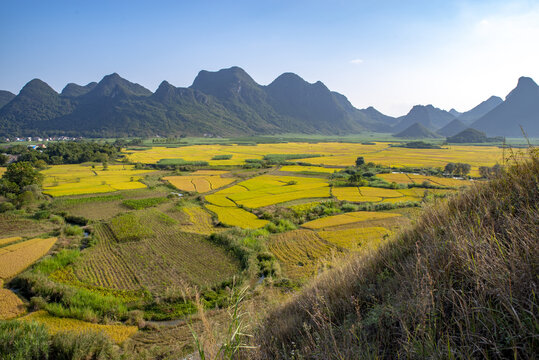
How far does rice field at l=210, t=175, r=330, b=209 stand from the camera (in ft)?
115

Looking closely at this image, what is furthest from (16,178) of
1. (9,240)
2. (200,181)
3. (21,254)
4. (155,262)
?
(155,262)

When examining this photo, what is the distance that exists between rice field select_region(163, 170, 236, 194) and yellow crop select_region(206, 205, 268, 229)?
34.6 feet

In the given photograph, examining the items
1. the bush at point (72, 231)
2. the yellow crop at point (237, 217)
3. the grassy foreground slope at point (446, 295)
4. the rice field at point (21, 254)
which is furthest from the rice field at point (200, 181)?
the grassy foreground slope at point (446, 295)

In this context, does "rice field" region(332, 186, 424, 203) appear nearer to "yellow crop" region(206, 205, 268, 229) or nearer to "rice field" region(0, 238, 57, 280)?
"yellow crop" region(206, 205, 268, 229)

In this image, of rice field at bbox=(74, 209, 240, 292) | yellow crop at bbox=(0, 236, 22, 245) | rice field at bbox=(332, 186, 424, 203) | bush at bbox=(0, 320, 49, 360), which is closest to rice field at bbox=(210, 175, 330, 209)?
rice field at bbox=(332, 186, 424, 203)

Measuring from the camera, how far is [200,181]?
160ft

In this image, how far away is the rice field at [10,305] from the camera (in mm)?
11955

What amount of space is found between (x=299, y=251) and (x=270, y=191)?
21014 mm

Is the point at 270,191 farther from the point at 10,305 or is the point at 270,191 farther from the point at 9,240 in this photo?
the point at 10,305

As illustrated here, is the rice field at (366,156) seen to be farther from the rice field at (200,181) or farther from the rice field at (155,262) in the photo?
the rice field at (155,262)

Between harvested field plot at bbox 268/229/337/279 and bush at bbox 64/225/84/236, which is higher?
bush at bbox 64/225/84/236

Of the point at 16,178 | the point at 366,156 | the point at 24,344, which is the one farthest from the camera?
the point at 366,156

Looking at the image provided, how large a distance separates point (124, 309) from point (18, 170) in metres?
36.4

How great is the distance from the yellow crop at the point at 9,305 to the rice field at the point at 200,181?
27.1 meters
